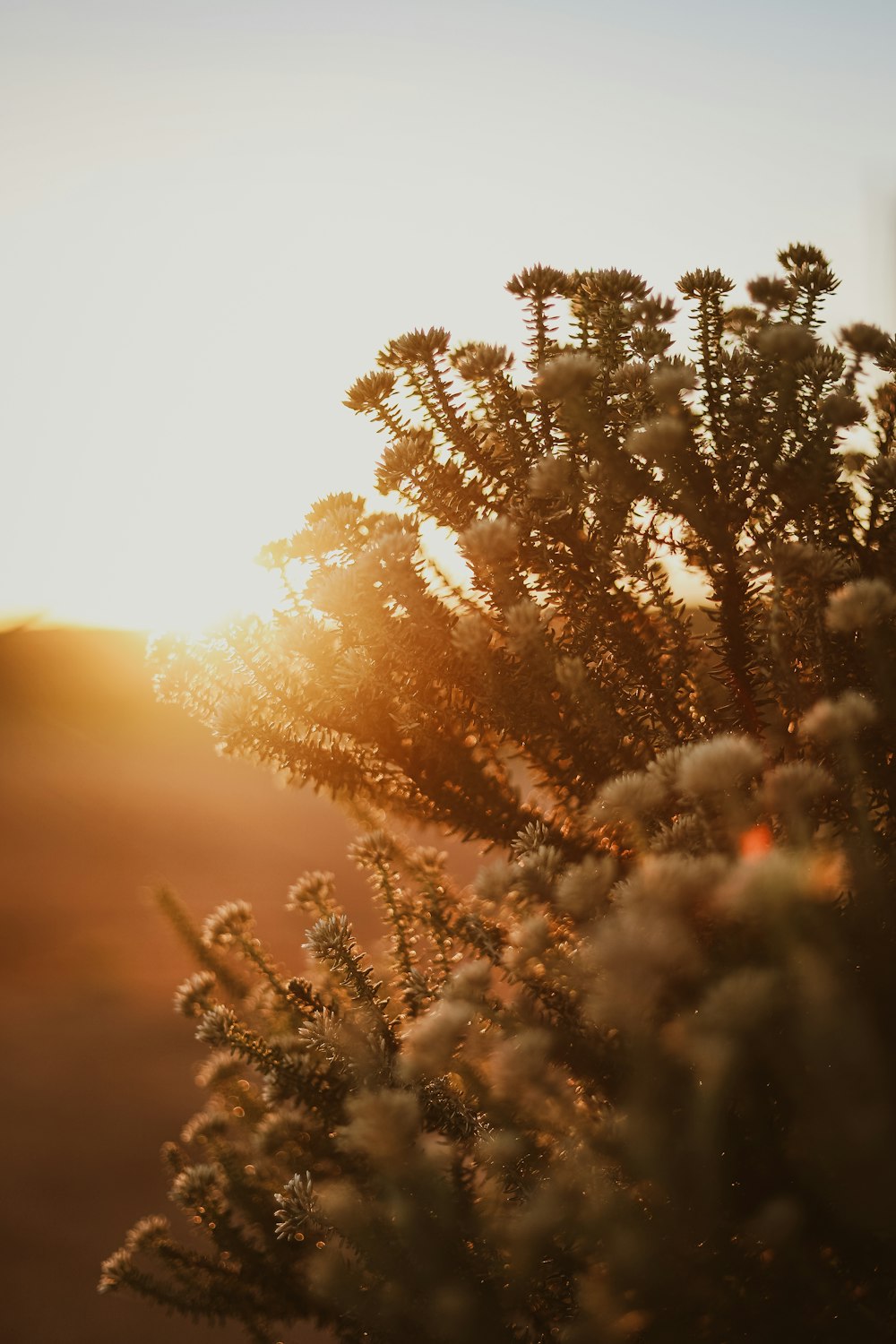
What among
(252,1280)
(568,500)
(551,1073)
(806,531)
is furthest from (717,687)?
(252,1280)

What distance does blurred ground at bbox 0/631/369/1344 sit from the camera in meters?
2.15

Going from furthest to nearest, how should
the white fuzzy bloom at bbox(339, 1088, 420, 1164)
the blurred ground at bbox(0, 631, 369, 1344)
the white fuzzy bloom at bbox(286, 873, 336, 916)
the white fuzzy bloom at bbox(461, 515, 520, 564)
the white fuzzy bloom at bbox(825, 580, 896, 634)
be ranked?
1. the blurred ground at bbox(0, 631, 369, 1344)
2. the white fuzzy bloom at bbox(286, 873, 336, 916)
3. the white fuzzy bloom at bbox(461, 515, 520, 564)
4. the white fuzzy bloom at bbox(825, 580, 896, 634)
5. the white fuzzy bloom at bbox(339, 1088, 420, 1164)

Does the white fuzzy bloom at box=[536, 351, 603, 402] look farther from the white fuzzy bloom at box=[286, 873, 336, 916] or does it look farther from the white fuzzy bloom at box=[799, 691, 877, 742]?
the white fuzzy bloom at box=[286, 873, 336, 916]

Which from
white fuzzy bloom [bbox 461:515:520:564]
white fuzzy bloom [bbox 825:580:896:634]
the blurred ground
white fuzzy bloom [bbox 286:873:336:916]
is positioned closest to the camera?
white fuzzy bloom [bbox 825:580:896:634]

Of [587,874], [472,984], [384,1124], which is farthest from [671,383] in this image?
[384,1124]

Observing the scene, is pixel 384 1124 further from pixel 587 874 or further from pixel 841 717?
pixel 841 717

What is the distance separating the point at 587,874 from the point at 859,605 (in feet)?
1.30

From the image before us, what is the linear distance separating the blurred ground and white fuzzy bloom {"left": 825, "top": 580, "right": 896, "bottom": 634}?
1.16 meters

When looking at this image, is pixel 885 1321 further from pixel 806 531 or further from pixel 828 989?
pixel 806 531

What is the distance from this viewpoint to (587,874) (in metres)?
0.80

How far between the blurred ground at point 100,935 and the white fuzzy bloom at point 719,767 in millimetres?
1089

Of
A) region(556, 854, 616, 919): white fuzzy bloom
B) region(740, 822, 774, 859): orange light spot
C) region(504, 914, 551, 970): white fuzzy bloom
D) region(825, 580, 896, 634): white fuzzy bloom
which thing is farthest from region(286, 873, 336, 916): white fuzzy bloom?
region(825, 580, 896, 634): white fuzzy bloom

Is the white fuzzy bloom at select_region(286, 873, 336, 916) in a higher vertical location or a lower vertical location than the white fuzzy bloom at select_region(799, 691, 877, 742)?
lower

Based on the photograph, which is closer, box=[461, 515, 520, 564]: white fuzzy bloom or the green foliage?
the green foliage
